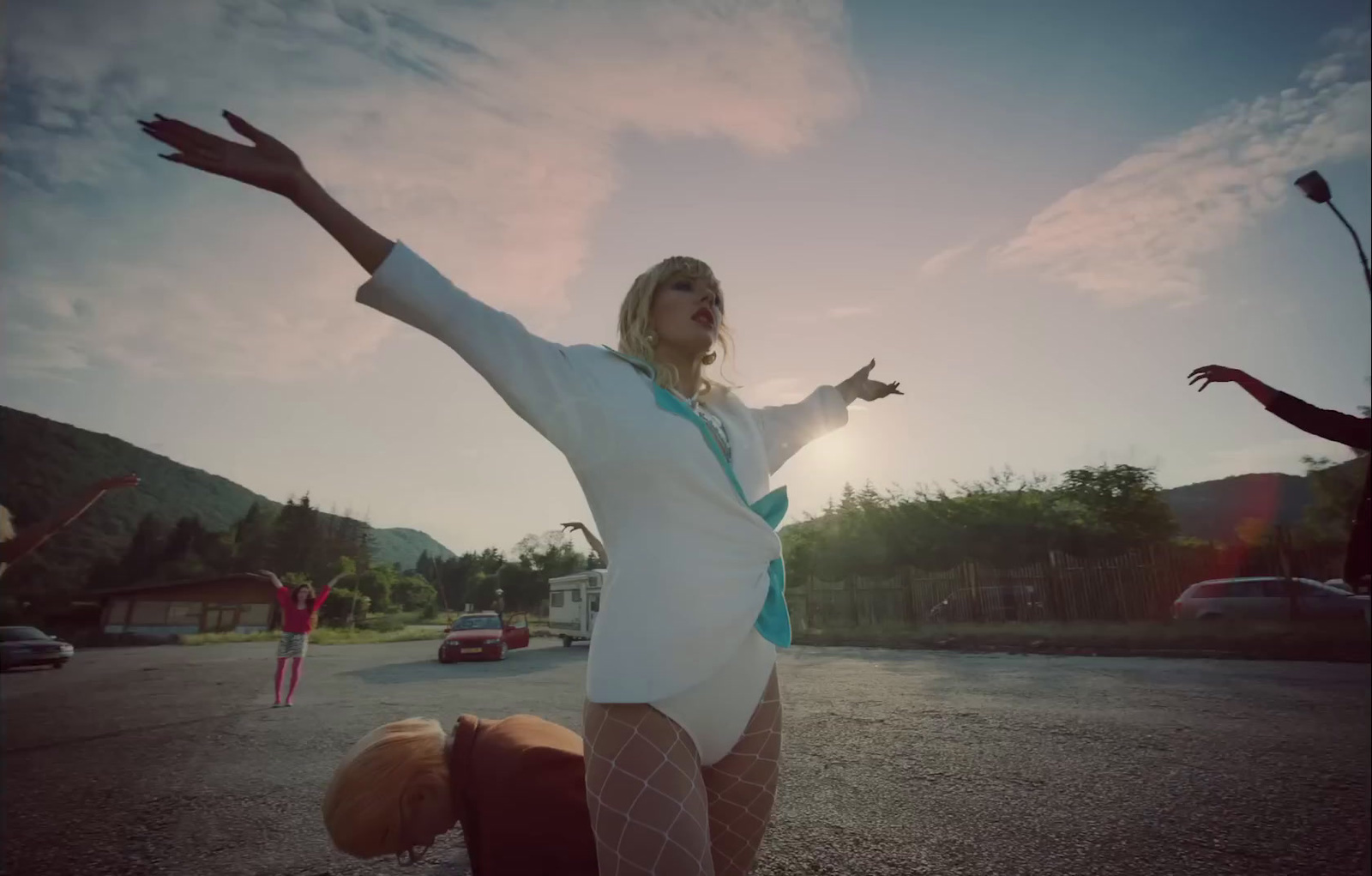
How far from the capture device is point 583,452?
1.19 m

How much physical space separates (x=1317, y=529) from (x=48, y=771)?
3881 cm

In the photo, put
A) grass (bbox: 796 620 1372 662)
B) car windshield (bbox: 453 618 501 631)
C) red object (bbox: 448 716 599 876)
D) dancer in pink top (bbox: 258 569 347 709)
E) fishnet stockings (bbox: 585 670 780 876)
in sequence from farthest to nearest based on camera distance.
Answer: car windshield (bbox: 453 618 501 631), grass (bbox: 796 620 1372 662), dancer in pink top (bbox: 258 569 347 709), red object (bbox: 448 716 599 876), fishnet stockings (bbox: 585 670 780 876)

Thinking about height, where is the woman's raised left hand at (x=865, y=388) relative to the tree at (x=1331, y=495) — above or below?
below

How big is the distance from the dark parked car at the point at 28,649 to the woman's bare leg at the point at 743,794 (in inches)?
1043

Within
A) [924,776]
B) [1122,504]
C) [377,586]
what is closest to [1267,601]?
[1122,504]

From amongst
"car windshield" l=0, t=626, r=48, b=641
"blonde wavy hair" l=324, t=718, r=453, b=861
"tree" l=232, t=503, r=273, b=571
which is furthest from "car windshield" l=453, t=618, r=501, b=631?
"tree" l=232, t=503, r=273, b=571

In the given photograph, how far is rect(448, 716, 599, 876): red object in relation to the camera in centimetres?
152

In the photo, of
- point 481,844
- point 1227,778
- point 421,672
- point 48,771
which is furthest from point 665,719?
point 421,672

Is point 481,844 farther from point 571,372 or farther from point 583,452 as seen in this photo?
point 571,372

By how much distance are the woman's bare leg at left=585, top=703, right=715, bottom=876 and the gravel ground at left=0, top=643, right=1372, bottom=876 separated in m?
2.22

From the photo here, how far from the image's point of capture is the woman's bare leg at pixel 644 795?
102 cm

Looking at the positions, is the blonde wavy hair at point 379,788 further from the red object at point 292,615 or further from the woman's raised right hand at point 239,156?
the red object at point 292,615

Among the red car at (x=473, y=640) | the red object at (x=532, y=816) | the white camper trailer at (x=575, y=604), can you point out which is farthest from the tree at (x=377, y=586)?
the red object at (x=532, y=816)

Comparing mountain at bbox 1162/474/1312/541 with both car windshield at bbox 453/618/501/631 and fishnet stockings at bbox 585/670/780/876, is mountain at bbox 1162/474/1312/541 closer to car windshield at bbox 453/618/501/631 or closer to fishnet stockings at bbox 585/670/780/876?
car windshield at bbox 453/618/501/631
